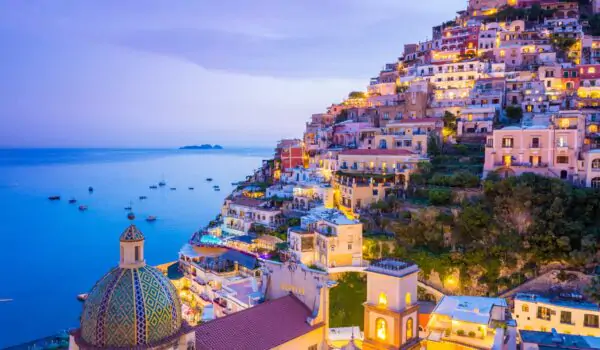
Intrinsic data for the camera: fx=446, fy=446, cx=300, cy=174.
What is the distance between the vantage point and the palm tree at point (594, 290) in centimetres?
2217

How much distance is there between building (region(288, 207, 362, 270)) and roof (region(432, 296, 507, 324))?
396 inches

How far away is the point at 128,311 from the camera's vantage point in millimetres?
9984

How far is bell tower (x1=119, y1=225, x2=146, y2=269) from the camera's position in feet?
34.8

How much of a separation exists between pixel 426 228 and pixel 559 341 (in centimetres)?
1340

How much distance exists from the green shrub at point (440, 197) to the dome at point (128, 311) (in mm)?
23761

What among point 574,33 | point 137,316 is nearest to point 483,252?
point 137,316

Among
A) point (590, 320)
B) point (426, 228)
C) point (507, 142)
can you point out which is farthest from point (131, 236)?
point (507, 142)

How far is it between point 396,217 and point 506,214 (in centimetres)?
723

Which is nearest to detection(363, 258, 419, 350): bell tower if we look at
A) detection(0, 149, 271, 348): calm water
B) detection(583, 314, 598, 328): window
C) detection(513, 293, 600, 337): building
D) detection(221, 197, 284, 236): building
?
detection(513, 293, 600, 337): building

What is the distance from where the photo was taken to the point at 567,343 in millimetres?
15547

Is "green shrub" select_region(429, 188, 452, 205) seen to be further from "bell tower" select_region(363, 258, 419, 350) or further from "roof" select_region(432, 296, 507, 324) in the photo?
"bell tower" select_region(363, 258, 419, 350)

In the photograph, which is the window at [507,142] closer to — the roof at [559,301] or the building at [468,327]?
the roof at [559,301]

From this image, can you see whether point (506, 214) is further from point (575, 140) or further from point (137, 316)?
point (137, 316)

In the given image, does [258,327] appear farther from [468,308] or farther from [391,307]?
[468,308]
